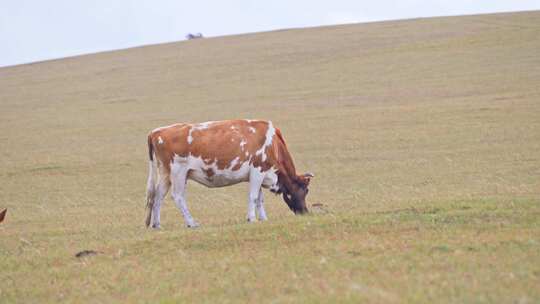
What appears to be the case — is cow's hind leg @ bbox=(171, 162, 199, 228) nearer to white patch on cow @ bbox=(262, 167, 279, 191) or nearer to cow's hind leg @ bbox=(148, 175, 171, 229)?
cow's hind leg @ bbox=(148, 175, 171, 229)

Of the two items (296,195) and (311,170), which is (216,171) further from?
(311,170)

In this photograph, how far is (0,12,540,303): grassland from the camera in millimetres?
8398

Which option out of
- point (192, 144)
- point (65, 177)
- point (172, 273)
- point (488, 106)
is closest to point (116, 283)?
point (172, 273)

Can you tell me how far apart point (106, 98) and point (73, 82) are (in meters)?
8.67

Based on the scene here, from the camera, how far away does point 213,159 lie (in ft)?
44.5

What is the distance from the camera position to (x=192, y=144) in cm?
1355

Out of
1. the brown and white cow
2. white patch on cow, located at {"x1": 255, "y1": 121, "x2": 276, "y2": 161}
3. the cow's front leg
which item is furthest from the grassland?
white patch on cow, located at {"x1": 255, "y1": 121, "x2": 276, "y2": 161}

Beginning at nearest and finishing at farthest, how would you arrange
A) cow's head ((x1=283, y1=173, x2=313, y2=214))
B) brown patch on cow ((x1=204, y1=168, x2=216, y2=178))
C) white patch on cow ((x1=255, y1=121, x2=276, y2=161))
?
brown patch on cow ((x1=204, y1=168, x2=216, y2=178))
white patch on cow ((x1=255, y1=121, x2=276, y2=161))
cow's head ((x1=283, y1=173, x2=313, y2=214))

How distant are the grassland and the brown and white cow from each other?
65cm

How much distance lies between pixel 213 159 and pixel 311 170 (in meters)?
10.1

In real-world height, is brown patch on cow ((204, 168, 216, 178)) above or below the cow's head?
above

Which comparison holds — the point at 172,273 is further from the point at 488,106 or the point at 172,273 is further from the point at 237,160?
the point at 488,106

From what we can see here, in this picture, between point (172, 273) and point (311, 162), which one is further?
point (311, 162)

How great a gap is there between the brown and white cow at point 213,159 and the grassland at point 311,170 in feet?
2.15
